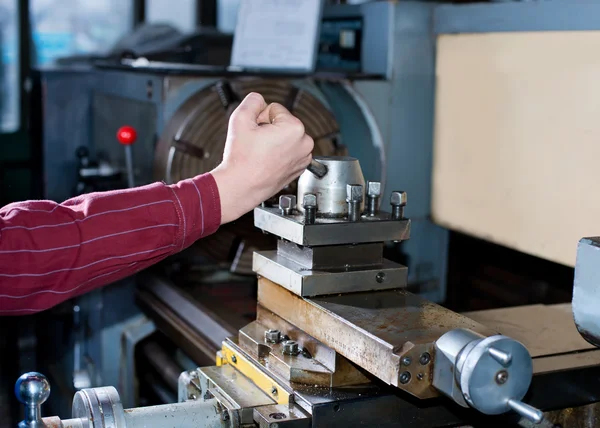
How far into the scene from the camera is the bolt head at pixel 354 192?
95cm

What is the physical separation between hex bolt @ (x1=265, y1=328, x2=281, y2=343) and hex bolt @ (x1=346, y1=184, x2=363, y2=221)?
6.9 inches

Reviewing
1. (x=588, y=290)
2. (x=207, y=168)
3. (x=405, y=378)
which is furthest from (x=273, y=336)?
(x=207, y=168)

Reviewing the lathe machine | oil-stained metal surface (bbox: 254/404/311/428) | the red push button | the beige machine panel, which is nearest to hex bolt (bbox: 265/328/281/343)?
the lathe machine

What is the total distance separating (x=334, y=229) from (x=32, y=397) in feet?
1.25

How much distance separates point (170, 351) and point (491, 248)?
3.08ft

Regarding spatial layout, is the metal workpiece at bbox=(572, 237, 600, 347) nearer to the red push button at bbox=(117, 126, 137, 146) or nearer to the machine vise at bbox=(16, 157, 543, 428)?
the machine vise at bbox=(16, 157, 543, 428)

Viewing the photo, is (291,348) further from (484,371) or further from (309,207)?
(484,371)

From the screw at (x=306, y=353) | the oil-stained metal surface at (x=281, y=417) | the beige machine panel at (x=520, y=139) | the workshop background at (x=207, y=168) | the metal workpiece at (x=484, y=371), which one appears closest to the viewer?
the metal workpiece at (x=484, y=371)

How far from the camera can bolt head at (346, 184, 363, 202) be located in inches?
37.5

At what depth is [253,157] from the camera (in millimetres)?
899

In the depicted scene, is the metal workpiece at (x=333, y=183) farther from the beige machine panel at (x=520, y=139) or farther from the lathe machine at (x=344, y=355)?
the beige machine panel at (x=520, y=139)

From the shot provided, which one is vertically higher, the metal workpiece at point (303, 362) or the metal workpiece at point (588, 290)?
the metal workpiece at point (588, 290)

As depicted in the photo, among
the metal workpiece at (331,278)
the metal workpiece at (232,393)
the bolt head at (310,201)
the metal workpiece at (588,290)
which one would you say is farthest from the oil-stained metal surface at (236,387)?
the metal workpiece at (588,290)

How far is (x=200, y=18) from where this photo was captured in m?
3.34
